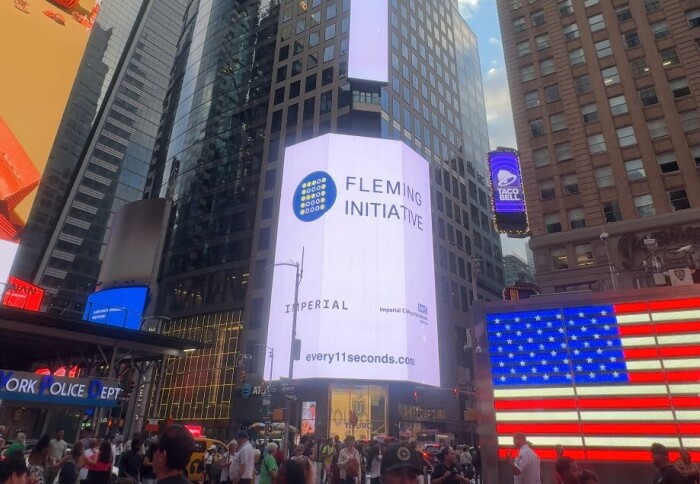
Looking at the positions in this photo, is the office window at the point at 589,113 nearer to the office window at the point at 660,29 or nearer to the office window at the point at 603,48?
the office window at the point at 603,48

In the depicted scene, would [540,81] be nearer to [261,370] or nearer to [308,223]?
[308,223]

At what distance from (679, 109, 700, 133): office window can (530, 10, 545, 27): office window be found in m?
17.6

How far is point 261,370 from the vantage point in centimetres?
5175

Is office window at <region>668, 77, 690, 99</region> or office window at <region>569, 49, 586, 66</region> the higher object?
office window at <region>569, 49, 586, 66</region>

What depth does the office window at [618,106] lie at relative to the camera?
41.7 m

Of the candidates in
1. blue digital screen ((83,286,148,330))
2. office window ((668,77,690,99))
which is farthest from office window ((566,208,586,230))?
blue digital screen ((83,286,148,330))

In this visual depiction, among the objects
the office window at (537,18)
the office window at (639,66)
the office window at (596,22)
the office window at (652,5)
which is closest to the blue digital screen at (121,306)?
the office window at (537,18)

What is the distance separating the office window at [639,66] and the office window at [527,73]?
872cm

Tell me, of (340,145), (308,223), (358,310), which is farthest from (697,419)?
(340,145)

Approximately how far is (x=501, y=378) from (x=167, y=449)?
14.1 meters

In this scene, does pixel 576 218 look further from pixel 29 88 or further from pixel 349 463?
pixel 29 88

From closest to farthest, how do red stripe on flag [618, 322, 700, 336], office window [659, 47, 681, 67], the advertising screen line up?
red stripe on flag [618, 322, 700, 336]
office window [659, 47, 681, 67]
the advertising screen

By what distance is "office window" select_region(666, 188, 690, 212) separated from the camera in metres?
37.1

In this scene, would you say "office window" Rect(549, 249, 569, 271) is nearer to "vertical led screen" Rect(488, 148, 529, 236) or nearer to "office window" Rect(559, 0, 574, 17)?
"vertical led screen" Rect(488, 148, 529, 236)
